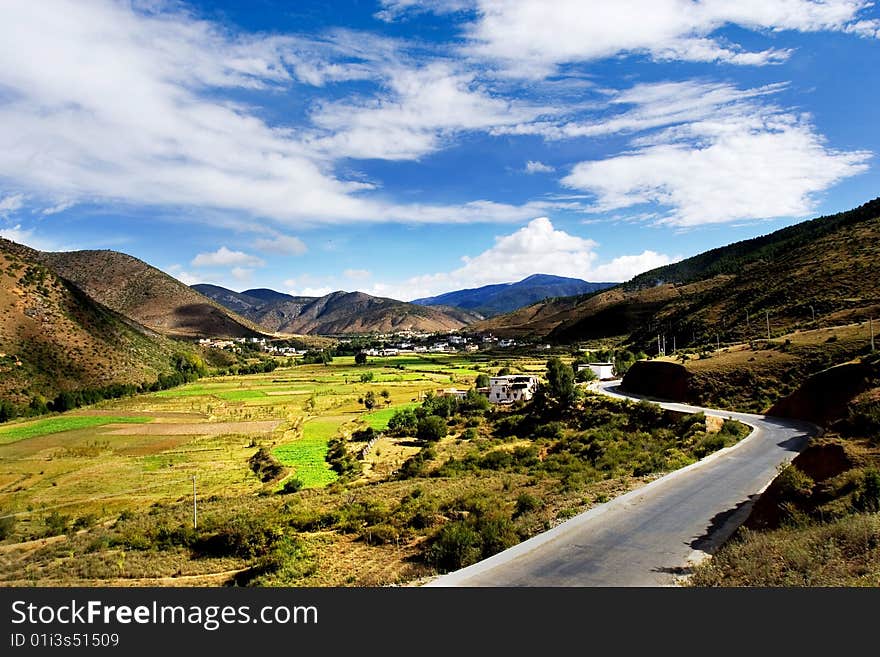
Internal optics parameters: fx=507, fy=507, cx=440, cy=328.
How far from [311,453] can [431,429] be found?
10.4 m

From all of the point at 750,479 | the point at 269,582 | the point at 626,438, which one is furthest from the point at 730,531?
the point at 626,438

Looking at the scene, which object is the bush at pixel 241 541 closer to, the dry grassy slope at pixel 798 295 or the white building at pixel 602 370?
the dry grassy slope at pixel 798 295

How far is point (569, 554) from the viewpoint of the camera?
12.0m

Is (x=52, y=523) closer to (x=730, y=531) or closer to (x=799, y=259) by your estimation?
(x=730, y=531)

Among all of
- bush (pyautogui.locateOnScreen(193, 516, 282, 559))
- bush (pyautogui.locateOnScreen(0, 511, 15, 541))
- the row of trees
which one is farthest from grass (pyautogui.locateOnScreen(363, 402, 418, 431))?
the row of trees

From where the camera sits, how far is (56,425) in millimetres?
56531

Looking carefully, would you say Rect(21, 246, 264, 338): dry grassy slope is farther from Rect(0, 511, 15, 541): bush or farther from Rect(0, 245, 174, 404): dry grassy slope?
Rect(0, 511, 15, 541): bush

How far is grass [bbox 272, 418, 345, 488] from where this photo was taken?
107 feet

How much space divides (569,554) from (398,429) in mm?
36037

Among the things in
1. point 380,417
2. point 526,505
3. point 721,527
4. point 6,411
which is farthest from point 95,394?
point 721,527

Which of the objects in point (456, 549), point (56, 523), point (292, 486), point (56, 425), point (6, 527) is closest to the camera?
point (456, 549)

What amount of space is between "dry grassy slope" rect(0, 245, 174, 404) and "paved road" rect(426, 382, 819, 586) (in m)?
76.5

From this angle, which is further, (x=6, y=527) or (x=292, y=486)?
(x=292, y=486)

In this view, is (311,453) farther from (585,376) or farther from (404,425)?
(585,376)
